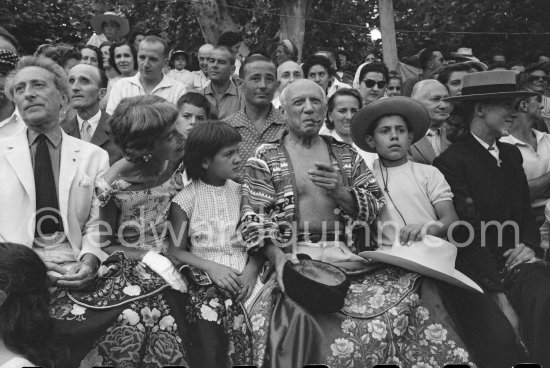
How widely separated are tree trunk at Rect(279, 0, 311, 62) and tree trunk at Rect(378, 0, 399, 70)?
1.46 m

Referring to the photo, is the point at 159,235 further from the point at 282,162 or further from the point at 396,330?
the point at 396,330

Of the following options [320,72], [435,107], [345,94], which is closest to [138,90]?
[320,72]

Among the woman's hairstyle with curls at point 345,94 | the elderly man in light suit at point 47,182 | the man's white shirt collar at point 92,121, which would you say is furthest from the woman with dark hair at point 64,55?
the elderly man in light suit at point 47,182

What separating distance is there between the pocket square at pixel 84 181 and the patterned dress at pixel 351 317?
0.96 metres

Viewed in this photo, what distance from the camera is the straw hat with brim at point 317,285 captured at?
4414 millimetres

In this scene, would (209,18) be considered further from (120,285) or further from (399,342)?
(399,342)

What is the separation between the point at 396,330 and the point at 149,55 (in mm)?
4854

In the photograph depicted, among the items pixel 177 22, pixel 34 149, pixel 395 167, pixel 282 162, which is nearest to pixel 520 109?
pixel 395 167

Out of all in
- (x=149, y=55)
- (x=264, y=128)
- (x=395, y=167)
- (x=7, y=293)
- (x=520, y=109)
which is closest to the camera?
(x=7, y=293)

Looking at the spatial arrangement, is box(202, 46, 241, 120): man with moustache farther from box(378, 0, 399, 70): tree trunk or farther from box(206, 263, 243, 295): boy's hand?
box(378, 0, 399, 70): tree trunk

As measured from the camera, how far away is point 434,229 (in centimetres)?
502

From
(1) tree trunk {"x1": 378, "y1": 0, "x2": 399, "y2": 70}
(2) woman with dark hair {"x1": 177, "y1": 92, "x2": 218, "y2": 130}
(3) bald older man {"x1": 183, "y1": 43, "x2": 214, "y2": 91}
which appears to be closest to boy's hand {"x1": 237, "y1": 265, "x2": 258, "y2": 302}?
(2) woman with dark hair {"x1": 177, "y1": 92, "x2": 218, "y2": 130}

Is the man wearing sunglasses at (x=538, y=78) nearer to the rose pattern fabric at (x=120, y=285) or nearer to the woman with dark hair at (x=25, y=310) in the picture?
the rose pattern fabric at (x=120, y=285)

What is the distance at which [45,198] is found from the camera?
15.9 feet
